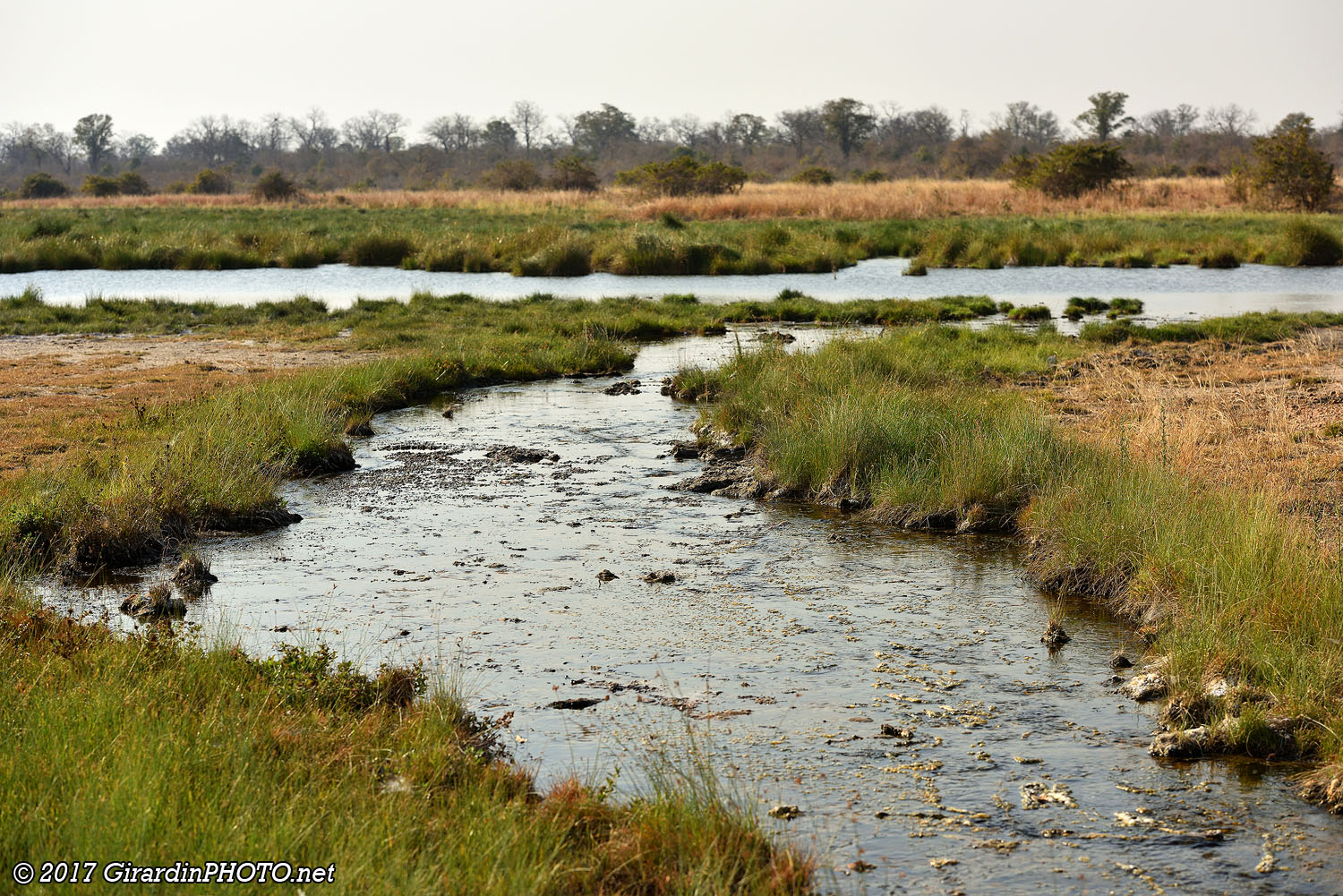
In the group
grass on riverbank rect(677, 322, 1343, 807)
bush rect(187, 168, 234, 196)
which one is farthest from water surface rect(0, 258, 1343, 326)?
bush rect(187, 168, 234, 196)

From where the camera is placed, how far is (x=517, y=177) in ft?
224

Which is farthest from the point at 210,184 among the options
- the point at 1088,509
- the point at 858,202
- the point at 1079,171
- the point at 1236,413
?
the point at 1088,509

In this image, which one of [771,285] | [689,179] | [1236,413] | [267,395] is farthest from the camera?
[689,179]

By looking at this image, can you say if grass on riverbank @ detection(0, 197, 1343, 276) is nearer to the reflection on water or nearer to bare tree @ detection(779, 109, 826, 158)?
the reflection on water

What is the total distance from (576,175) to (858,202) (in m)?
21.4

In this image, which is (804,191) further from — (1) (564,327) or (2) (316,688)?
(2) (316,688)

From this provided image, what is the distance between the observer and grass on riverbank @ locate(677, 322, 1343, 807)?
6.27 meters

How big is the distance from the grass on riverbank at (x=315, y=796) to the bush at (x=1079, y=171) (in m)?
49.8

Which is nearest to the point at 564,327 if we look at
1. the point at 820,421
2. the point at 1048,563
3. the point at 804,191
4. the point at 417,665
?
the point at 820,421

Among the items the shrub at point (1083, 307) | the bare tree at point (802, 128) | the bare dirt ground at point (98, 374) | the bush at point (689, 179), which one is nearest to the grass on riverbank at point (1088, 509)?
the bare dirt ground at point (98, 374)

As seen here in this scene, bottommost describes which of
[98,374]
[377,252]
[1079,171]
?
[98,374]

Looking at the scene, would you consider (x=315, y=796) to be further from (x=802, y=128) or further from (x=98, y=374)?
(x=802, y=128)

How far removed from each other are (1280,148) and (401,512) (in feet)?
151

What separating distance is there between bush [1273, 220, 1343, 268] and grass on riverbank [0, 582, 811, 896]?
32.0 meters
